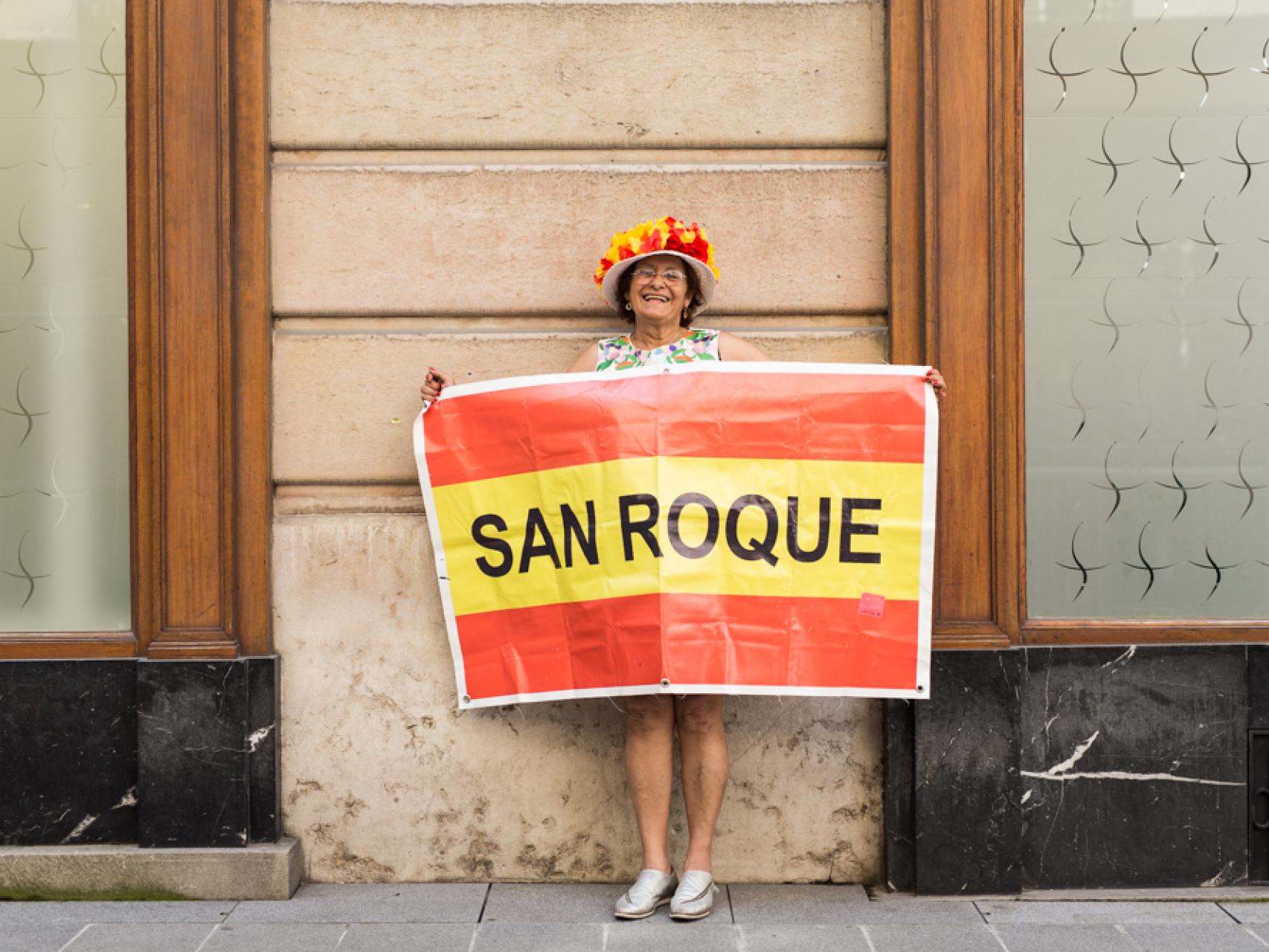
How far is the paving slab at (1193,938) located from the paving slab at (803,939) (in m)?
0.49

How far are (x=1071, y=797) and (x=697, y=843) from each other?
1381 mm

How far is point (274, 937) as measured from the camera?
4.05 metres

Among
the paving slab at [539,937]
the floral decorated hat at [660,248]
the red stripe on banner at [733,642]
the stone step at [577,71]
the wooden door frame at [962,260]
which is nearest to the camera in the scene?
the paving slab at [539,937]

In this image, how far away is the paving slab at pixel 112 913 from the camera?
166 inches

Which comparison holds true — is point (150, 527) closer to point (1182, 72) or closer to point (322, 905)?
point (322, 905)

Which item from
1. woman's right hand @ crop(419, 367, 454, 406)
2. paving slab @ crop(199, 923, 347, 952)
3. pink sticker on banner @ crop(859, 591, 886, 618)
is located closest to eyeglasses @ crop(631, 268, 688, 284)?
woman's right hand @ crop(419, 367, 454, 406)

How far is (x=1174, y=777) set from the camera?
4.52m

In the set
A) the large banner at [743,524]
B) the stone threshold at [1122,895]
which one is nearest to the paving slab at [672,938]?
the stone threshold at [1122,895]

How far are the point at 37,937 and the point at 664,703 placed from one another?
2.17 metres

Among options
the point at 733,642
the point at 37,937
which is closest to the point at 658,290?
the point at 733,642

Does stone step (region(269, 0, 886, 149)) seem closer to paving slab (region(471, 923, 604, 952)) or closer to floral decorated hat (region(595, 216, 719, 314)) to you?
floral decorated hat (region(595, 216, 719, 314))

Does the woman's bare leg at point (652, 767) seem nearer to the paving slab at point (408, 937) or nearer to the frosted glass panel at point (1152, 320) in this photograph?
the paving slab at point (408, 937)

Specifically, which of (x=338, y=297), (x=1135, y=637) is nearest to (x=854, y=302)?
(x=1135, y=637)

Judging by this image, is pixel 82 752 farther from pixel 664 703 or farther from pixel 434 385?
pixel 664 703
